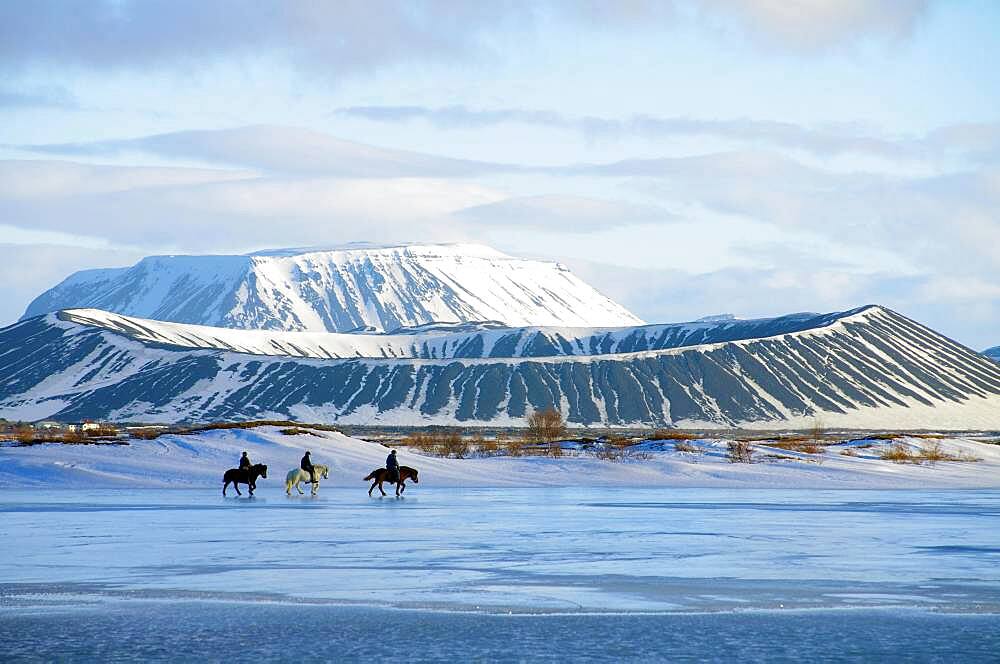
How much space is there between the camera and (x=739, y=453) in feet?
195

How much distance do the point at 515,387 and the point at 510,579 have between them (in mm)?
150519

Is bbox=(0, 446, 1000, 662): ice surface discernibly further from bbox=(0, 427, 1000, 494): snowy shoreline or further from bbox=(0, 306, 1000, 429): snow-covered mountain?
bbox=(0, 306, 1000, 429): snow-covered mountain

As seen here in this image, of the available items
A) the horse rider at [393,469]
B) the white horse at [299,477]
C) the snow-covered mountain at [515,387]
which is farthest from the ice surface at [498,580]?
the snow-covered mountain at [515,387]

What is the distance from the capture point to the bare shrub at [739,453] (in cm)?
5817

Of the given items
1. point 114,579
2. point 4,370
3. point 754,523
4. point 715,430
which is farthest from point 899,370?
point 114,579

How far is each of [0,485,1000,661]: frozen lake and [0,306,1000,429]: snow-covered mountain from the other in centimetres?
12811

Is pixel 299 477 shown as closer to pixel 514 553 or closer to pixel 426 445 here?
pixel 514 553

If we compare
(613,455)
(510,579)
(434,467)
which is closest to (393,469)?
(434,467)

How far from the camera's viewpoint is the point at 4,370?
616 feet

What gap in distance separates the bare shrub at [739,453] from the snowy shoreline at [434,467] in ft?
1.76

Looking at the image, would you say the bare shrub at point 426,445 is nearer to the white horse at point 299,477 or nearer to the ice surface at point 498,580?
the white horse at point 299,477

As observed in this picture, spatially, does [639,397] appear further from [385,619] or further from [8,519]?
[385,619]

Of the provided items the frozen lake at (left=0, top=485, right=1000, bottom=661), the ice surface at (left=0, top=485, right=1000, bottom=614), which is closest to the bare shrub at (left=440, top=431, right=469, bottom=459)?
the ice surface at (left=0, top=485, right=1000, bottom=614)

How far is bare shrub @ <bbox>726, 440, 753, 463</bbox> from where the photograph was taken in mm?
58172
